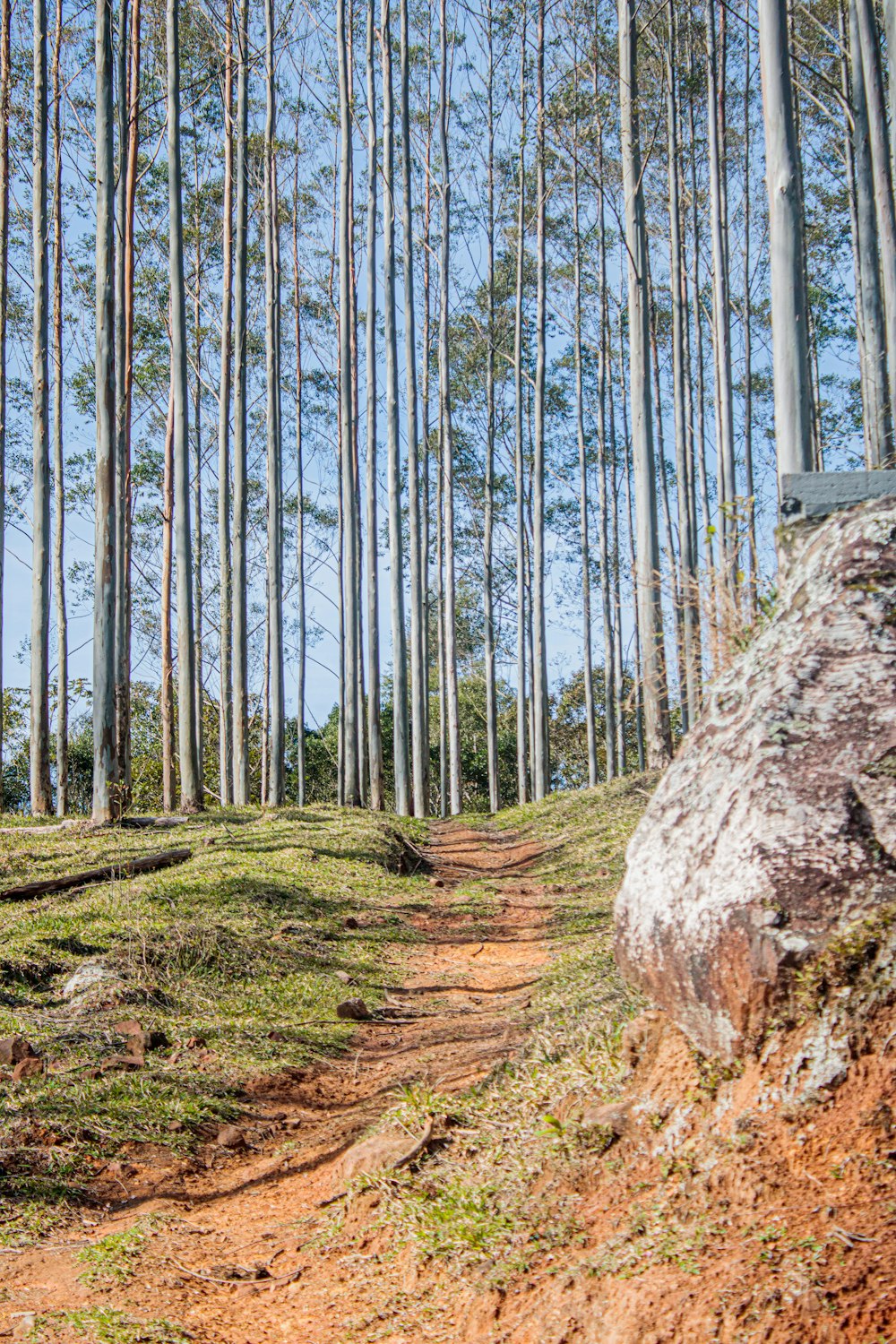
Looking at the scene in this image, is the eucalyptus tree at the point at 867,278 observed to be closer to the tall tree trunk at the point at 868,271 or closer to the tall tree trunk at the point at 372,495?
the tall tree trunk at the point at 868,271

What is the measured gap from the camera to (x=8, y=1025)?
4438 mm

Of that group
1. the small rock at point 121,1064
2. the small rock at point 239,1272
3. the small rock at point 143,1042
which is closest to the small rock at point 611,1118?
the small rock at point 239,1272

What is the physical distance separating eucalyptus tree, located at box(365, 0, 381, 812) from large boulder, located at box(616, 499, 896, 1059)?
12.6m

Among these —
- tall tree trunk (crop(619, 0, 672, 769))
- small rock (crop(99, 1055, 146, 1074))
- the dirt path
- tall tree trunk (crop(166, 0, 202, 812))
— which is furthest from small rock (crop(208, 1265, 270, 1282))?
tall tree trunk (crop(166, 0, 202, 812))

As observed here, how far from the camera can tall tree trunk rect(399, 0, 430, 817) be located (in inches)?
612

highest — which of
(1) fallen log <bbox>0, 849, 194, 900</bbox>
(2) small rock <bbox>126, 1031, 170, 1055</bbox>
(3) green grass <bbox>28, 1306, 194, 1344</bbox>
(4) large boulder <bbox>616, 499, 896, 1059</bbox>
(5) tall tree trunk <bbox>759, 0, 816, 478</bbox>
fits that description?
(5) tall tree trunk <bbox>759, 0, 816, 478</bbox>

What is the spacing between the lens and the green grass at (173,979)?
11.9 feet

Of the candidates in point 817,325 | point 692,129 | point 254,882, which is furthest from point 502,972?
point 817,325

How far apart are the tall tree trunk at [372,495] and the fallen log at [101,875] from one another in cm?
733

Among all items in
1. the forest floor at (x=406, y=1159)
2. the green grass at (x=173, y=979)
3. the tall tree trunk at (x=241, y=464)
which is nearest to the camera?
the forest floor at (x=406, y=1159)

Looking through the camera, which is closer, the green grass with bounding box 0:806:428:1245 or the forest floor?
the forest floor

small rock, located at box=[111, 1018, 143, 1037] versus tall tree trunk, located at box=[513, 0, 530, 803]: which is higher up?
tall tree trunk, located at box=[513, 0, 530, 803]

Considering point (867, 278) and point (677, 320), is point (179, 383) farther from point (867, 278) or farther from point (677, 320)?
point (677, 320)

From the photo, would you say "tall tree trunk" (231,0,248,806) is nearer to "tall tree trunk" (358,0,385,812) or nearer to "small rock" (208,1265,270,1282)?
"tall tree trunk" (358,0,385,812)
